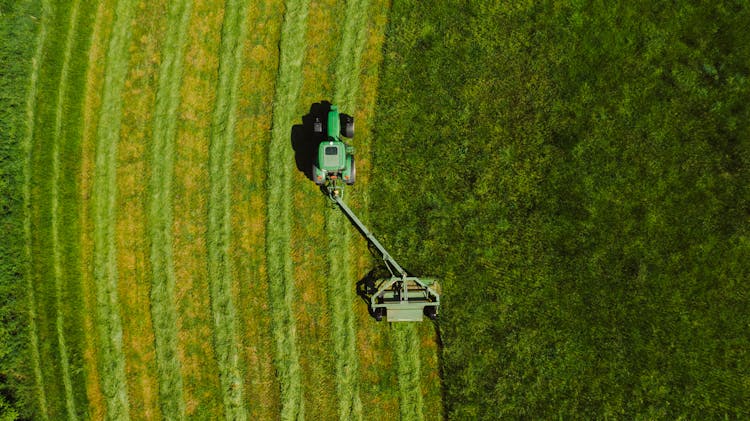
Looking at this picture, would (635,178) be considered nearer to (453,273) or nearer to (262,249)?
(453,273)

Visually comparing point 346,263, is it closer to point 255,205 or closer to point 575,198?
point 255,205

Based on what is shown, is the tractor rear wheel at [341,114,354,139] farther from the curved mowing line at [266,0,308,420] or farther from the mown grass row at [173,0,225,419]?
the mown grass row at [173,0,225,419]

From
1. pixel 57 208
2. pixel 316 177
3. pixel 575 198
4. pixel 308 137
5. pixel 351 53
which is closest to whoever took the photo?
pixel 316 177

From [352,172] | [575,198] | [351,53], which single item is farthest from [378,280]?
[351,53]

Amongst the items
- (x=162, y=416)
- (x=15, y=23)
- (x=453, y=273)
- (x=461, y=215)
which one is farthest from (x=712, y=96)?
(x=15, y=23)

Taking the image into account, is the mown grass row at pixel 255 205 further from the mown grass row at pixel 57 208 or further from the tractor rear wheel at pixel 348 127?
the mown grass row at pixel 57 208

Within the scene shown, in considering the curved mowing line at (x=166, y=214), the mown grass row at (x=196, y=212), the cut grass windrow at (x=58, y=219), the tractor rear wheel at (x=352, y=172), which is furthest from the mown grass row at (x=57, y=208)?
the tractor rear wheel at (x=352, y=172)

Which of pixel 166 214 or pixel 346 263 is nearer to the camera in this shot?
pixel 346 263
